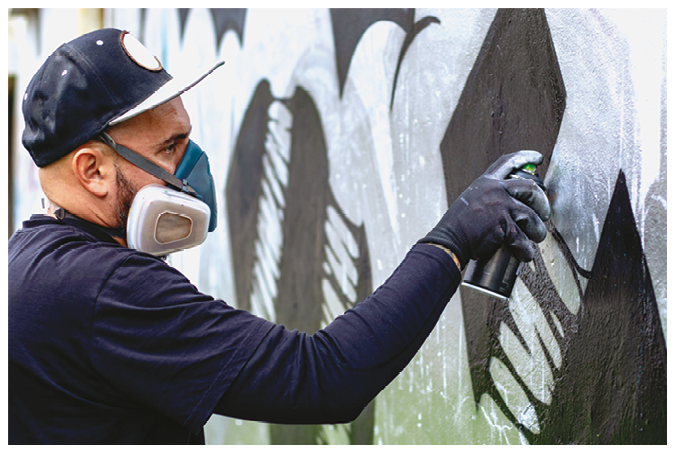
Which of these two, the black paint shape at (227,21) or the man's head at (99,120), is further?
the black paint shape at (227,21)

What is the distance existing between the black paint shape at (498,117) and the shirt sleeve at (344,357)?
730mm

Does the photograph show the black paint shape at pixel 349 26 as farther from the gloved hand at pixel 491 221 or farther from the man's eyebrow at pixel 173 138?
the gloved hand at pixel 491 221

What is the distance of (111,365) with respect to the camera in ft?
4.66

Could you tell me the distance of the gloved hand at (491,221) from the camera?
4.81 feet

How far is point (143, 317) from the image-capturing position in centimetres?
141

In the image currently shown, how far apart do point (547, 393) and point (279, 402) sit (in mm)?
960

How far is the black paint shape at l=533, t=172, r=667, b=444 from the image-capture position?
1.63 m

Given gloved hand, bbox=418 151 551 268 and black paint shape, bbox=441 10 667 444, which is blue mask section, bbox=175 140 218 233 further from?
black paint shape, bbox=441 10 667 444

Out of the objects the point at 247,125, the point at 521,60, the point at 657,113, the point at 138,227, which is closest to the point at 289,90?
the point at 247,125

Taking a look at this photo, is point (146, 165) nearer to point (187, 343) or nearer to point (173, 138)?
point (173, 138)

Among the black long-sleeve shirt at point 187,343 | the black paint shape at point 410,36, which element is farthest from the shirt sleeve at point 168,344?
the black paint shape at point 410,36

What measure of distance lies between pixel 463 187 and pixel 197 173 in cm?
96

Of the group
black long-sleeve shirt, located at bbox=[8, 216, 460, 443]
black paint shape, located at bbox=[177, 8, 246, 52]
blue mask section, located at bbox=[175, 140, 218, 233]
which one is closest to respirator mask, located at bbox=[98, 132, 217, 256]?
blue mask section, located at bbox=[175, 140, 218, 233]

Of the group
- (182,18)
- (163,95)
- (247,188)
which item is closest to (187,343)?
(163,95)
